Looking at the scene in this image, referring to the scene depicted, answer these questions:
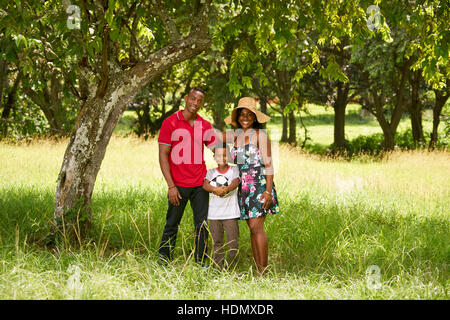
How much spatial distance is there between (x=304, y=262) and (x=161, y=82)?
18632mm

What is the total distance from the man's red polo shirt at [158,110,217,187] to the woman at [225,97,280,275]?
469mm

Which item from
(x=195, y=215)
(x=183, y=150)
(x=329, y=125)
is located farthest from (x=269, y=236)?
(x=329, y=125)

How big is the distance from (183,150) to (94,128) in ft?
4.36

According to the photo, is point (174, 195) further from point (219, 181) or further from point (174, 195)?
point (219, 181)

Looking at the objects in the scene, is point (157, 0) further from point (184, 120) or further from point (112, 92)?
point (184, 120)

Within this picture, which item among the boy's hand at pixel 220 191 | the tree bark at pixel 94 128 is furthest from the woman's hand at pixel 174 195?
the tree bark at pixel 94 128

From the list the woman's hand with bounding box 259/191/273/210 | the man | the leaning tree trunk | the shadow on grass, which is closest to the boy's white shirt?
the man

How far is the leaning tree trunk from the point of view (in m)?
5.66

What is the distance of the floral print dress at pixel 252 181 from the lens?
188 inches

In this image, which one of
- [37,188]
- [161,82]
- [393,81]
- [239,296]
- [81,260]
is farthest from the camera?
[161,82]

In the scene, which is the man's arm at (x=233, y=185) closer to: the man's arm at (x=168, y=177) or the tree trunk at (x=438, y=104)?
the man's arm at (x=168, y=177)

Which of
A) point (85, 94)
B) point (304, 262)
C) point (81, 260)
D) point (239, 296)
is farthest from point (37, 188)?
point (239, 296)
